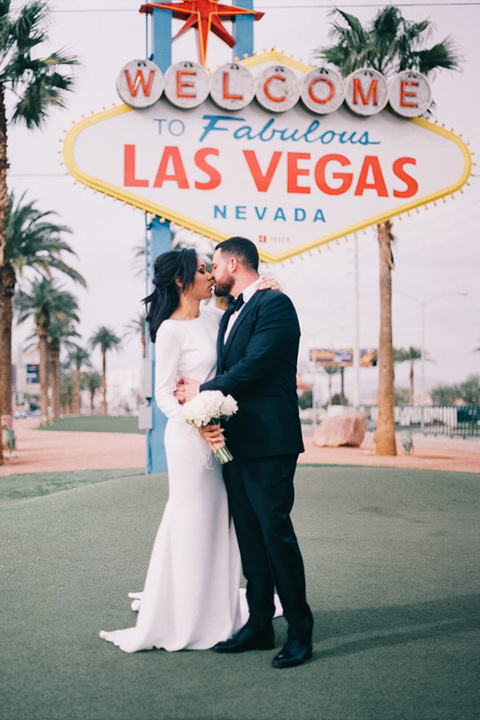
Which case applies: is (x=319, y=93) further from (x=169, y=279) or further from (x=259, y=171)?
(x=169, y=279)

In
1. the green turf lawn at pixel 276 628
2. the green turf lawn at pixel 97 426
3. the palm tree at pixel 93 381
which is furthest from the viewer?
the palm tree at pixel 93 381

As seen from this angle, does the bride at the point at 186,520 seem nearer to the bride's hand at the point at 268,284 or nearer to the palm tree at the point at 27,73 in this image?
the bride's hand at the point at 268,284

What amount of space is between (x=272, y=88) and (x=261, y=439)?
8.63m

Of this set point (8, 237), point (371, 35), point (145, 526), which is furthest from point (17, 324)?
point (145, 526)

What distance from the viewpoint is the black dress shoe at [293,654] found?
355 centimetres

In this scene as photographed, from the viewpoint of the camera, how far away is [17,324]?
4900 cm

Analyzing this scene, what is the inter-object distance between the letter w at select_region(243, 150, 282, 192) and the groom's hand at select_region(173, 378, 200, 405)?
7766 millimetres

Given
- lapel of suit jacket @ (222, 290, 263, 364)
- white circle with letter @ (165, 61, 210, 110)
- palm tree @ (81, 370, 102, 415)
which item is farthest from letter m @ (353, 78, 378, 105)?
palm tree @ (81, 370, 102, 415)

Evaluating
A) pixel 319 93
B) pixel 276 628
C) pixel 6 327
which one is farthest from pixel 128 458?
pixel 276 628

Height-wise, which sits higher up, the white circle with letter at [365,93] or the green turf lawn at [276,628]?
the white circle with letter at [365,93]

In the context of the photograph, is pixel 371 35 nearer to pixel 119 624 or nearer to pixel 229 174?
pixel 229 174

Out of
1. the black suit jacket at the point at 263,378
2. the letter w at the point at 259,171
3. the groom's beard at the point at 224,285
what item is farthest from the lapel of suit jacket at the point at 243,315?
the letter w at the point at 259,171

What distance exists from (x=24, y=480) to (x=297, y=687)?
39.3 feet

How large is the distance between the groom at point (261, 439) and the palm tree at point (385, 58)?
615 inches
